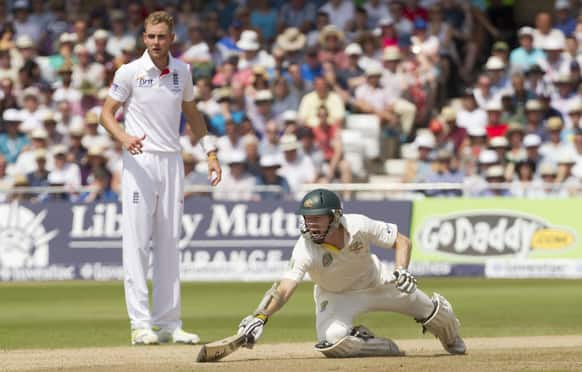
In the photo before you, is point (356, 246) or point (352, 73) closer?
point (356, 246)

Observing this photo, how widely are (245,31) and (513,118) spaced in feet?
16.3

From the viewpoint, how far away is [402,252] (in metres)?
9.34

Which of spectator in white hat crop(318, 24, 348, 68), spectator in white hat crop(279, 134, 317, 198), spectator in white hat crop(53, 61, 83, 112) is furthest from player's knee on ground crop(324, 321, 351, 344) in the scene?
spectator in white hat crop(53, 61, 83, 112)

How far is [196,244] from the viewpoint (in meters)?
20.4

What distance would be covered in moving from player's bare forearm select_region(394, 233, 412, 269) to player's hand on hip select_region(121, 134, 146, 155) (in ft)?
7.05

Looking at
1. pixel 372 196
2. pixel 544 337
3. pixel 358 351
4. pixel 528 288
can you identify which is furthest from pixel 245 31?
pixel 358 351

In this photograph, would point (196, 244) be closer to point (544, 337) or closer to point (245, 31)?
point (245, 31)

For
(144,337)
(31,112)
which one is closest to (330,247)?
(144,337)

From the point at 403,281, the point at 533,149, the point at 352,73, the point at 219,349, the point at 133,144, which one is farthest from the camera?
the point at 352,73

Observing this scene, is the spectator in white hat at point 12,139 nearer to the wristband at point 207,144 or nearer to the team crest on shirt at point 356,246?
the wristband at point 207,144

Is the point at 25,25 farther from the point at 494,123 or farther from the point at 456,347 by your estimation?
the point at 456,347

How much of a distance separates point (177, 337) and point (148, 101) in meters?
1.86

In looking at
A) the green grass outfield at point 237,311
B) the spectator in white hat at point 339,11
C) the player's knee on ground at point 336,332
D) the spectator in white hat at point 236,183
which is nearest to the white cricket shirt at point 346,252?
the player's knee on ground at point 336,332

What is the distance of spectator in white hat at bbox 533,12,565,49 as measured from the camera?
22.6 meters
